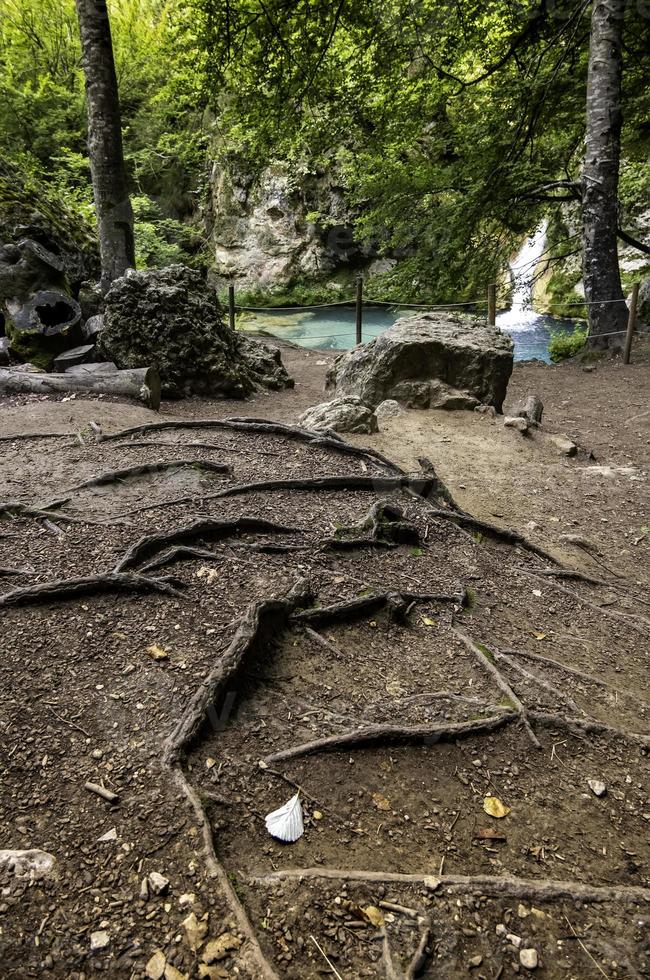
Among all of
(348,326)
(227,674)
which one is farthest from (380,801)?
(348,326)

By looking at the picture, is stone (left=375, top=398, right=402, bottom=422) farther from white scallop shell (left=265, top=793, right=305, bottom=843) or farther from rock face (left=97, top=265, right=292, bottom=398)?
white scallop shell (left=265, top=793, right=305, bottom=843)

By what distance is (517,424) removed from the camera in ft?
25.0

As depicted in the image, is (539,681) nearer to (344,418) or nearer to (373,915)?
(373,915)

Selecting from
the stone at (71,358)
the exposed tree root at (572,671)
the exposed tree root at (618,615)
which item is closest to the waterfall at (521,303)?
the stone at (71,358)

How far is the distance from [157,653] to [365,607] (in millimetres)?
1135

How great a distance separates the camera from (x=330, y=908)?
1605mm

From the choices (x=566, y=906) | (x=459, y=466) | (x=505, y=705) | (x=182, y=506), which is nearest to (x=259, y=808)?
(x=566, y=906)

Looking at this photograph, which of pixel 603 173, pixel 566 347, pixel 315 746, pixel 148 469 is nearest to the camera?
pixel 315 746

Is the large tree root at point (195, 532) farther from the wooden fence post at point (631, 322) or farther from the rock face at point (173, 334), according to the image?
the wooden fence post at point (631, 322)

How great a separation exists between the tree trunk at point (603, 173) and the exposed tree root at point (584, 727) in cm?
1049

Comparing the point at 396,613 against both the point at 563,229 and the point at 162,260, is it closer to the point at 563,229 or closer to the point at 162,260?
the point at 563,229

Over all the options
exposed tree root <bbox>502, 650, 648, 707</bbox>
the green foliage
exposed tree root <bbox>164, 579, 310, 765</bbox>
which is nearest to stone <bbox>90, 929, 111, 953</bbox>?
exposed tree root <bbox>164, 579, 310, 765</bbox>

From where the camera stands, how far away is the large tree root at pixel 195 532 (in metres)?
3.04

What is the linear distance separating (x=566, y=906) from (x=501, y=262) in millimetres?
12610
